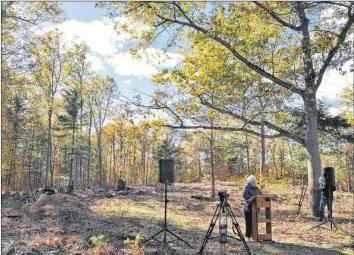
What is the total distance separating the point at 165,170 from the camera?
6504 mm

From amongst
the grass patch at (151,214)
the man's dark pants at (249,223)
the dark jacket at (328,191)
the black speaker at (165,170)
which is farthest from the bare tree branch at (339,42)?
the grass patch at (151,214)

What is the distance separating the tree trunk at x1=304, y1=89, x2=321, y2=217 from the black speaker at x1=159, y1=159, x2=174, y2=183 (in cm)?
547

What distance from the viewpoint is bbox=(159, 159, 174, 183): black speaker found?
21.3 ft

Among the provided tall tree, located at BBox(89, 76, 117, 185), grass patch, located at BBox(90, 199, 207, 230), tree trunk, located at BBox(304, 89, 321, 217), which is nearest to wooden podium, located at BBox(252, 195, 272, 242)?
grass patch, located at BBox(90, 199, 207, 230)

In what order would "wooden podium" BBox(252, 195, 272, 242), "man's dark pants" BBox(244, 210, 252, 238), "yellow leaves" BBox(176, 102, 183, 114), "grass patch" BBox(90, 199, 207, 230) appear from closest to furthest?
"wooden podium" BBox(252, 195, 272, 242), "man's dark pants" BBox(244, 210, 252, 238), "grass patch" BBox(90, 199, 207, 230), "yellow leaves" BBox(176, 102, 183, 114)

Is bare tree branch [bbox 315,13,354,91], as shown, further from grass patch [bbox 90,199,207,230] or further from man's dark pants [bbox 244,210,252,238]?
grass patch [bbox 90,199,207,230]

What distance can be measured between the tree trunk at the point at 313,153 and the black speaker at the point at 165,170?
215 inches

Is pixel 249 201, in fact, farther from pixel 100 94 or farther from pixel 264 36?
pixel 100 94

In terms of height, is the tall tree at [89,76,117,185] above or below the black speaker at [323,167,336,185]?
above

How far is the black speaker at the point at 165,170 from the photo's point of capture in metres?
6.48

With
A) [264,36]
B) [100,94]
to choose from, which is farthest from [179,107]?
[100,94]

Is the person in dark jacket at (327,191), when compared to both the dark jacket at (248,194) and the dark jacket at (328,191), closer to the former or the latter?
the dark jacket at (328,191)

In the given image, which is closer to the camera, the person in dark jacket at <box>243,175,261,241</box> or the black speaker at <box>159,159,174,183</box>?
the black speaker at <box>159,159,174,183</box>

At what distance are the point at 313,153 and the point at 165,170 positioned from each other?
563 centimetres
